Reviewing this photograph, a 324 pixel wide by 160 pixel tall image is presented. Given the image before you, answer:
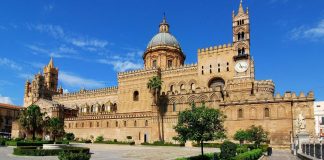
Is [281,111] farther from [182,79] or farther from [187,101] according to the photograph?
[182,79]

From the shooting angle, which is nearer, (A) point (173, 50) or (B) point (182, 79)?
(B) point (182, 79)

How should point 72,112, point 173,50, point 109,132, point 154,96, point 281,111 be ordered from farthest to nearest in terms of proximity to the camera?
point 72,112
point 173,50
point 109,132
point 154,96
point 281,111

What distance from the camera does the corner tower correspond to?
72812 millimetres

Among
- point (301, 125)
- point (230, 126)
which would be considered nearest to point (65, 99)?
point (230, 126)

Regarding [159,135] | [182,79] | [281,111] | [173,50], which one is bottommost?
[159,135]

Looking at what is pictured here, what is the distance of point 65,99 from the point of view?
8975 cm

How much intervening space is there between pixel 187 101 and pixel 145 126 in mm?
9999

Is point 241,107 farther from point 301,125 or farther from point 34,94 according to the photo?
point 34,94

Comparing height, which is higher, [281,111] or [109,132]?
[281,111]

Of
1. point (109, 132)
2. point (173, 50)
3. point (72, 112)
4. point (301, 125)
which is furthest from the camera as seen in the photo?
point (72, 112)

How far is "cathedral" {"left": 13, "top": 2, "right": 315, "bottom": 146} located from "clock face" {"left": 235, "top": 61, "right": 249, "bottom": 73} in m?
0.18

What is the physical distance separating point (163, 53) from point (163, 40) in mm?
3697

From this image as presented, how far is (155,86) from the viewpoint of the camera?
62625 millimetres

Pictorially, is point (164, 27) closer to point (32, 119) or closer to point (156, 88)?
point (156, 88)
